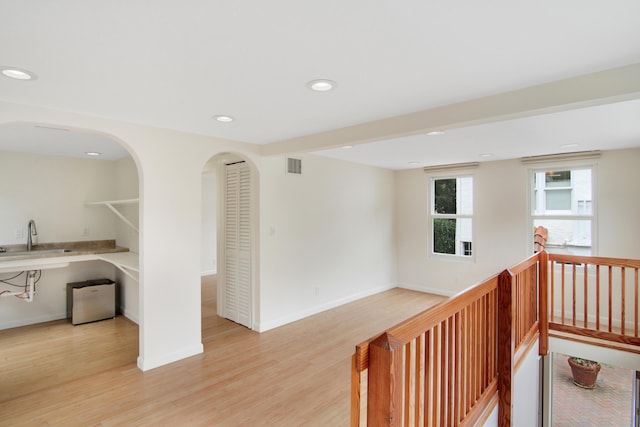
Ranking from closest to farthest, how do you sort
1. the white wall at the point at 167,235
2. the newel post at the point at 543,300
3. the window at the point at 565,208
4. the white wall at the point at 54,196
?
1. the white wall at the point at 167,235
2. the newel post at the point at 543,300
3. the white wall at the point at 54,196
4. the window at the point at 565,208

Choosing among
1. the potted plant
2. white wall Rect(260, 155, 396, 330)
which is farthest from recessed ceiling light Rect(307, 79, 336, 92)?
the potted plant

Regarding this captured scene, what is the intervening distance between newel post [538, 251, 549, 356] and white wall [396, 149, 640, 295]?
5.82 feet

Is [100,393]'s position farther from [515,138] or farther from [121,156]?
[515,138]

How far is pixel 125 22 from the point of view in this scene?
1.32m

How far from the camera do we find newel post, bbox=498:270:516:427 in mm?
2357

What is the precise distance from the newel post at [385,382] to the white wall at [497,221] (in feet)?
15.6

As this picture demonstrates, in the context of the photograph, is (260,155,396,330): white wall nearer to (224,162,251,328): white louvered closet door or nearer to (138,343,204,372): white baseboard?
(224,162,251,328): white louvered closet door

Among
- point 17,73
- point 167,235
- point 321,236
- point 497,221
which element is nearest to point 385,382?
point 17,73

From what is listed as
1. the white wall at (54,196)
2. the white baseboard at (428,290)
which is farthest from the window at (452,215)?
the white wall at (54,196)

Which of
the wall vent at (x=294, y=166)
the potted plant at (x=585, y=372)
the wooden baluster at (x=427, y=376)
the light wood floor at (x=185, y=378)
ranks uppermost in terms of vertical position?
the wall vent at (x=294, y=166)

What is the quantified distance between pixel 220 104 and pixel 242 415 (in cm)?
233

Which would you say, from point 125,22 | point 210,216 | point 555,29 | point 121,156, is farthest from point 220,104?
point 210,216

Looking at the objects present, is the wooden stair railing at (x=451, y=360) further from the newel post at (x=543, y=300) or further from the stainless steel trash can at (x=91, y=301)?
the stainless steel trash can at (x=91, y=301)

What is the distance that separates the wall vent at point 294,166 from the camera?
14.2 feet
